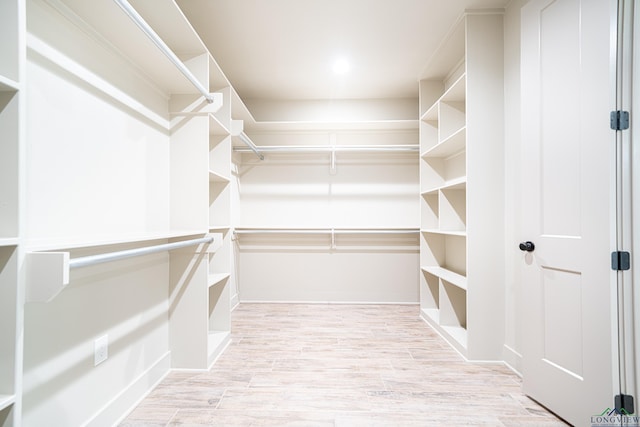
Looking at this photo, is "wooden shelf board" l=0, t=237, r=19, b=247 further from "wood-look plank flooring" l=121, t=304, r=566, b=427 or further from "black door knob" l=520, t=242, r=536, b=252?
"black door knob" l=520, t=242, r=536, b=252

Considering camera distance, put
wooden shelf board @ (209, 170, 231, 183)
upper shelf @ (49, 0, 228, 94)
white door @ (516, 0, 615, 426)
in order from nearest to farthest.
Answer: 1. upper shelf @ (49, 0, 228, 94)
2. white door @ (516, 0, 615, 426)
3. wooden shelf board @ (209, 170, 231, 183)

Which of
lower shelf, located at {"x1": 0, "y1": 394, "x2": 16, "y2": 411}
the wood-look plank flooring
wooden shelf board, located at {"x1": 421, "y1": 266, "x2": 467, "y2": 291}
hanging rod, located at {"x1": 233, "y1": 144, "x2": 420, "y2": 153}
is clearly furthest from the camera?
hanging rod, located at {"x1": 233, "y1": 144, "x2": 420, "y2": 153}

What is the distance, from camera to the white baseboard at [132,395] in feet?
4.44

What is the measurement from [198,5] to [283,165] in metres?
1.84

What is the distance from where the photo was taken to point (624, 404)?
1.23 metres

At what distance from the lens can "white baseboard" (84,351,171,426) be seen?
1354 millimetres

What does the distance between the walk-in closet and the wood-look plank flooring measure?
2 cm

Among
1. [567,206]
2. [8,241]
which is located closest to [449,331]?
[567,206]

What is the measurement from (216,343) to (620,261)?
229 cm

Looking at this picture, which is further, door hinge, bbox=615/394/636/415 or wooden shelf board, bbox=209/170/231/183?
wooden shelf board, bbox=209/170/231/183

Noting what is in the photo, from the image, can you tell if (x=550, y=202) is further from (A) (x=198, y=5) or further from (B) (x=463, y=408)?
(A) (x=198, y=5)

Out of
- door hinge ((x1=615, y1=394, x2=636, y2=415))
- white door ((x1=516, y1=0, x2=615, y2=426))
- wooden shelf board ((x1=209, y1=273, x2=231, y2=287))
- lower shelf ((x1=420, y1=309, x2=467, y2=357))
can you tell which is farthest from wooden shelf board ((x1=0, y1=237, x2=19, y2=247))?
lower shelf ((x1=420, y1=309, x2=467, y2=357))

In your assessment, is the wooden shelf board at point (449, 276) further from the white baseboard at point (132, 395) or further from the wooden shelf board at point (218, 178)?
the white baseboard at point (132, 395)

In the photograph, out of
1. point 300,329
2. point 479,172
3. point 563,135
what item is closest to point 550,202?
point 563,135
